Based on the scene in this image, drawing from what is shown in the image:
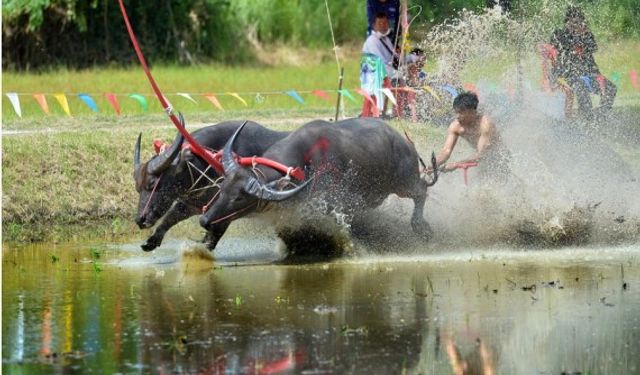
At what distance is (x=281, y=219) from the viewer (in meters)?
12.9

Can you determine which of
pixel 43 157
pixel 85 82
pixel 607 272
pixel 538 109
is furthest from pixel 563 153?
pixel 85 82

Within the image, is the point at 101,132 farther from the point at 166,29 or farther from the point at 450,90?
the point at 166,29

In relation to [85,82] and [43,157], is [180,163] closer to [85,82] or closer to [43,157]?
[43,157]

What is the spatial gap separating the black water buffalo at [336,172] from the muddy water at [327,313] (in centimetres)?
58

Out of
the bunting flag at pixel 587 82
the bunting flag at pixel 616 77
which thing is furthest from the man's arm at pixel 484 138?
the bunting flag at pixel 616 77

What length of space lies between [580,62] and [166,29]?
14.4 meters

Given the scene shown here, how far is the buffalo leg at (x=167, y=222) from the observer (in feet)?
42.3

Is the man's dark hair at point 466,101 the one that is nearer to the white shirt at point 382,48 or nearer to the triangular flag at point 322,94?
the triangular flag at point 322,94

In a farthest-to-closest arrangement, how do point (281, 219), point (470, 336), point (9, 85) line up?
1. point (9, 85)
2. point (281, 219)
3. point (470, 336)

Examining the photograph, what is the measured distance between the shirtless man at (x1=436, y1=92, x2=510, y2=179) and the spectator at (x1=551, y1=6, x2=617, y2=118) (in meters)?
3.80

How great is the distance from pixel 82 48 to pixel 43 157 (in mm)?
14839

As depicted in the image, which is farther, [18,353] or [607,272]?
[607,272]

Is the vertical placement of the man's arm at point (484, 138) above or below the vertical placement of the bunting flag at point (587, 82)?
above

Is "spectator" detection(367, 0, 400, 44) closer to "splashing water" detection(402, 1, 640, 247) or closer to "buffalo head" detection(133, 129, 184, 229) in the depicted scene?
"splashing water" detection(402, 1, 640, 247)
